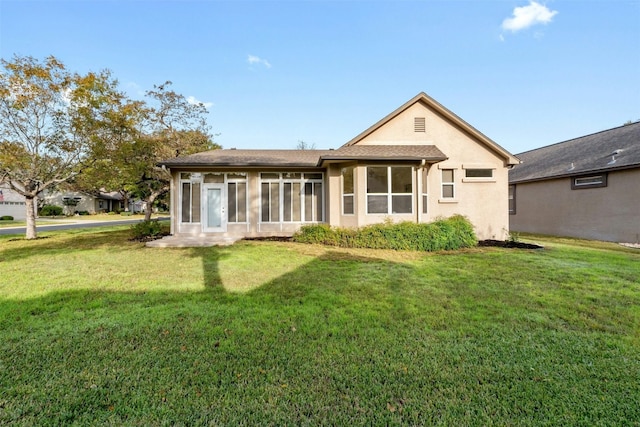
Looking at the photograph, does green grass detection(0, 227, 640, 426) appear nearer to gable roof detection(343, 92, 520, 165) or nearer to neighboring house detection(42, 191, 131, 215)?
gable roof detection(343, 92, 520, 165)

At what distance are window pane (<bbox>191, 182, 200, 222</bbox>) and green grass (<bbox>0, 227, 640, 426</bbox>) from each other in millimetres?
6354

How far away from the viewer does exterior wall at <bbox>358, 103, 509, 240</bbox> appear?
39.9 ft

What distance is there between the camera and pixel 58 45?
12508 millimetres

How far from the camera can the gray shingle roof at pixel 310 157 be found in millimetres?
10491

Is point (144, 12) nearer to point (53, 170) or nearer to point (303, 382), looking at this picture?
point (53, 170)

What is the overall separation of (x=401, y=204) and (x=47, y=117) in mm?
16056

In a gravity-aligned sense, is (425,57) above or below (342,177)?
above

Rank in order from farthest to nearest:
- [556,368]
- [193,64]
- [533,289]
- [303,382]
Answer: [193,64] < [533,289] < [556,368] < [303,382]

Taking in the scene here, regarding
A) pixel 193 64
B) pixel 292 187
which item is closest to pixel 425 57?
pixel 292 187

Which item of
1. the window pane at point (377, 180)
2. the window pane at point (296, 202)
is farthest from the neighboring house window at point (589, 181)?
the window pane at point (296, 202)

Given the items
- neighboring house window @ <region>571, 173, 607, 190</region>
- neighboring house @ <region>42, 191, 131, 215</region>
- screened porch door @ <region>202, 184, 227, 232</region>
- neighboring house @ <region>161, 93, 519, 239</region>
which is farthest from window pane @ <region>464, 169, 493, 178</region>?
neighboring house @ <region>42, 191, 131, 215</region>

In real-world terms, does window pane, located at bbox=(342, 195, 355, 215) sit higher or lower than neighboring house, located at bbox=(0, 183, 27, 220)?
lower

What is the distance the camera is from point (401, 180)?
11.1 meters

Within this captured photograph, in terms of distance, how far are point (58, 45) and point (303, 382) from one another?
17401 mm
